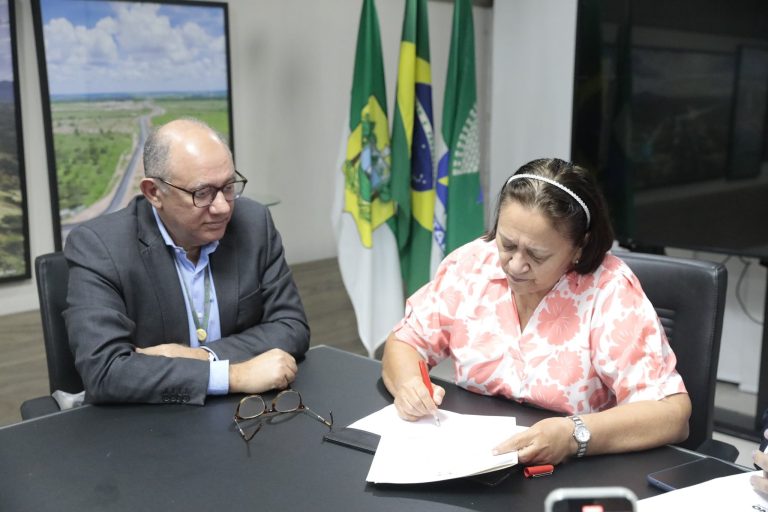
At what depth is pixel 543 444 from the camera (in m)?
1.24

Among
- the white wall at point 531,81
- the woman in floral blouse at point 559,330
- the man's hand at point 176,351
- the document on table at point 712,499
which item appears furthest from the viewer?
the white wall at point 531,81

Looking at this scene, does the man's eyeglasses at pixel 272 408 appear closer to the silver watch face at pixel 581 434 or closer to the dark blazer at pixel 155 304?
the dark blazer at pixel 155 304

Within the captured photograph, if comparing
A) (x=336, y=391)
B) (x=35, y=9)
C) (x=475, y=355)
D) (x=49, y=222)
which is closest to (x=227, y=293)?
(x=336, y=391)

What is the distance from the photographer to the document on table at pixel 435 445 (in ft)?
3.91

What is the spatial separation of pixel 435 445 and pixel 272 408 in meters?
0.36

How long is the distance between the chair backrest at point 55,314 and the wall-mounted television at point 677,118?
87.6 inches

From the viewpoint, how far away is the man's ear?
175 cm

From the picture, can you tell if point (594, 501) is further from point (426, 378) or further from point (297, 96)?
point (297, 96)

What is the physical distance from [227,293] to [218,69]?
1830 mm

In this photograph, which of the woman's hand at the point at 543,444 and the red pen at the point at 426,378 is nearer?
the woman's hand at the point at 543,444

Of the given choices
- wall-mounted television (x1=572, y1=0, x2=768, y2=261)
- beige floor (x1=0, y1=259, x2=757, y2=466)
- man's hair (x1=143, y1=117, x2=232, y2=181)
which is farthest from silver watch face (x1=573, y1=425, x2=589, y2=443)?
wall-mounted television (x1=572, y1=0, x2=768, y2=261)

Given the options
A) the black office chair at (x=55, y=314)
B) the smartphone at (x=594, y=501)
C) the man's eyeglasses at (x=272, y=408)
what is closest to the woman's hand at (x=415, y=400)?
the man's eyeglasses at (x=272, y=408)

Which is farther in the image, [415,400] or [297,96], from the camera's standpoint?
[297,96]

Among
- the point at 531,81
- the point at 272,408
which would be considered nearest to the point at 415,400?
the point at 272,408
